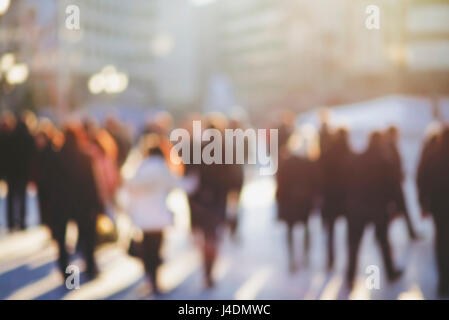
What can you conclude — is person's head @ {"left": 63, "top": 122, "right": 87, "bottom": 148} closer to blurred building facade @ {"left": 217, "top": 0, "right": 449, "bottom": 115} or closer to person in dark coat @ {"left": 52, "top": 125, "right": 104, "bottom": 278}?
person in dark coat @ {"left": 52, "top": 125, "right": 104, "bottom": 278}

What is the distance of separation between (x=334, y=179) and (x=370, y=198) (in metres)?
0.56

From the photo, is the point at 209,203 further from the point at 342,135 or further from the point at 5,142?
the point at 5,142

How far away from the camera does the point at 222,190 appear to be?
7.17 meters

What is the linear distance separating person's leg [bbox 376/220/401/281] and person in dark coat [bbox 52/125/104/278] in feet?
11.3

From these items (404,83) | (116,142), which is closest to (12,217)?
(116,142)

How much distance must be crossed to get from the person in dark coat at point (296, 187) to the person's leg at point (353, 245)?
653 mm

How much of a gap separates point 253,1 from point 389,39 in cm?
4456

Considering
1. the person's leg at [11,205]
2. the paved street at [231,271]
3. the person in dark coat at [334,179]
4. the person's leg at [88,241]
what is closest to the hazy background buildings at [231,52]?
the person's leg at [11,205]

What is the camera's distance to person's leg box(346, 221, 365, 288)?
22.4 feet

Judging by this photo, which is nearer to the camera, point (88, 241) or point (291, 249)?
point (88, 241)

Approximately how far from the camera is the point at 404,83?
3225 cm

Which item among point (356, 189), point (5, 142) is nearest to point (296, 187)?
point (356, 189)

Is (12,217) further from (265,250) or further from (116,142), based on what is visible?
(265,250)

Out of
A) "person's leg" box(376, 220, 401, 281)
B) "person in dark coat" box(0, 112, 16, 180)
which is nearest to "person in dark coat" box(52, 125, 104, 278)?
"person in dark coat" box(0, 112, 16, 180)
